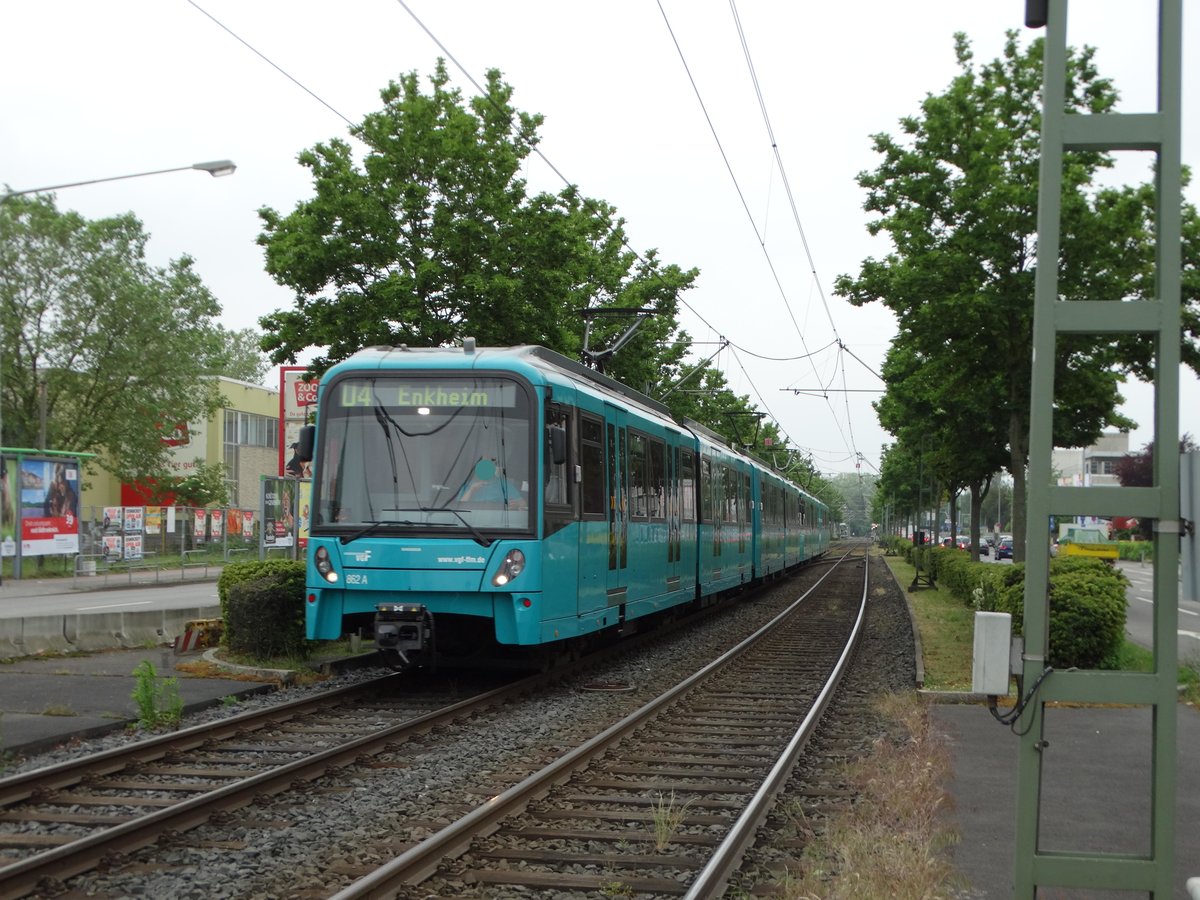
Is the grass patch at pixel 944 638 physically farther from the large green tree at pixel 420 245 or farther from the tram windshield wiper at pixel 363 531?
the large green tree at pixel 420 245

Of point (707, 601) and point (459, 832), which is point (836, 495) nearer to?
point (707, 601)

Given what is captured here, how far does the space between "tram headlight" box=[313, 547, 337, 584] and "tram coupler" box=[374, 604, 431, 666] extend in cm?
59

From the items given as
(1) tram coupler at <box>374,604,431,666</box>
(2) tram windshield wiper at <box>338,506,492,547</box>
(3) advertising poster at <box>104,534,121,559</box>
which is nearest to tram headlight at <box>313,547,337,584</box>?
(2) tram windshield wiper at <box>338,506,492,547</box>

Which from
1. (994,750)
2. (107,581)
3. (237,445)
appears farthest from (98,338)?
(994,750)

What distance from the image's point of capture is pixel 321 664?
14180 millimetres

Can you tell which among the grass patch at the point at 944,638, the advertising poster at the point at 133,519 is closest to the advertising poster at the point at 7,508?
the advertising poster at the point at 133,519

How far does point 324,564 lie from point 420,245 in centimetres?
1062

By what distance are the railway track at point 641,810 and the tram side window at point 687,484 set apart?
6.43m

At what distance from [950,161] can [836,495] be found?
140 m

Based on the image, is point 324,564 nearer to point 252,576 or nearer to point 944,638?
point 252,576

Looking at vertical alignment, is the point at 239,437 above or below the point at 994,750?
above

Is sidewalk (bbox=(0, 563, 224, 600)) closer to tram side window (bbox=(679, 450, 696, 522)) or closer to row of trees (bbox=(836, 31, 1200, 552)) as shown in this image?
tram side window (bbox=(679, 450, 696, 522))

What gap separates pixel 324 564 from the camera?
A: 39.7ft

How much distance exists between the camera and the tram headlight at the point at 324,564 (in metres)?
12.1
